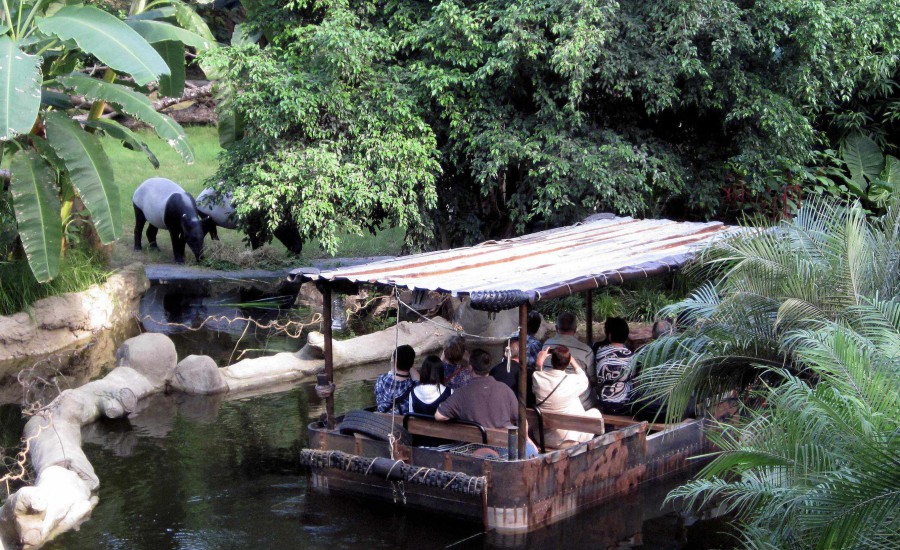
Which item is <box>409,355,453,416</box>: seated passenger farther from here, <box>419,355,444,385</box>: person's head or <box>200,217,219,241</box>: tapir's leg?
<box>200,217,219,241</box>: tapir's leg

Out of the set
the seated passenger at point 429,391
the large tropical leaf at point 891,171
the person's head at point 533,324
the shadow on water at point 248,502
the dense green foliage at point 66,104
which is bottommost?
the shadow on water at point 248,502

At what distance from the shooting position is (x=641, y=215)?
14.5 meters

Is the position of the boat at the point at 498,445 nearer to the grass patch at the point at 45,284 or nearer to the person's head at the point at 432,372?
the person's head at the point at 432,372

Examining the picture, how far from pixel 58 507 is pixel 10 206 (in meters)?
8.07

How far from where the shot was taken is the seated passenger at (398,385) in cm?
839

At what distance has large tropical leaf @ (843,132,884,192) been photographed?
674 inches

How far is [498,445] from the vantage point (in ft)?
25.5

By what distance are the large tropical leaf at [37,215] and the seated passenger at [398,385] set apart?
486 centimetres

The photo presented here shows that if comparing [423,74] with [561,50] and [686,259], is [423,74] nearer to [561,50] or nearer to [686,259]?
[561,50]

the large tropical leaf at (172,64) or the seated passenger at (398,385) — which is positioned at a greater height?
the large tropical leaf at (172,64)

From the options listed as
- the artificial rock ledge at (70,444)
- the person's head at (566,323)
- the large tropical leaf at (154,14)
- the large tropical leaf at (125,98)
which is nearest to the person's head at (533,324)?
the person's head at (566,323)

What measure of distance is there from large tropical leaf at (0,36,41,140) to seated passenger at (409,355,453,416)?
4.09m

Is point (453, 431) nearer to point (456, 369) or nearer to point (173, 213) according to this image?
point (456, 369)

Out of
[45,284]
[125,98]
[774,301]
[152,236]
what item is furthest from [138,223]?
[774,301]
